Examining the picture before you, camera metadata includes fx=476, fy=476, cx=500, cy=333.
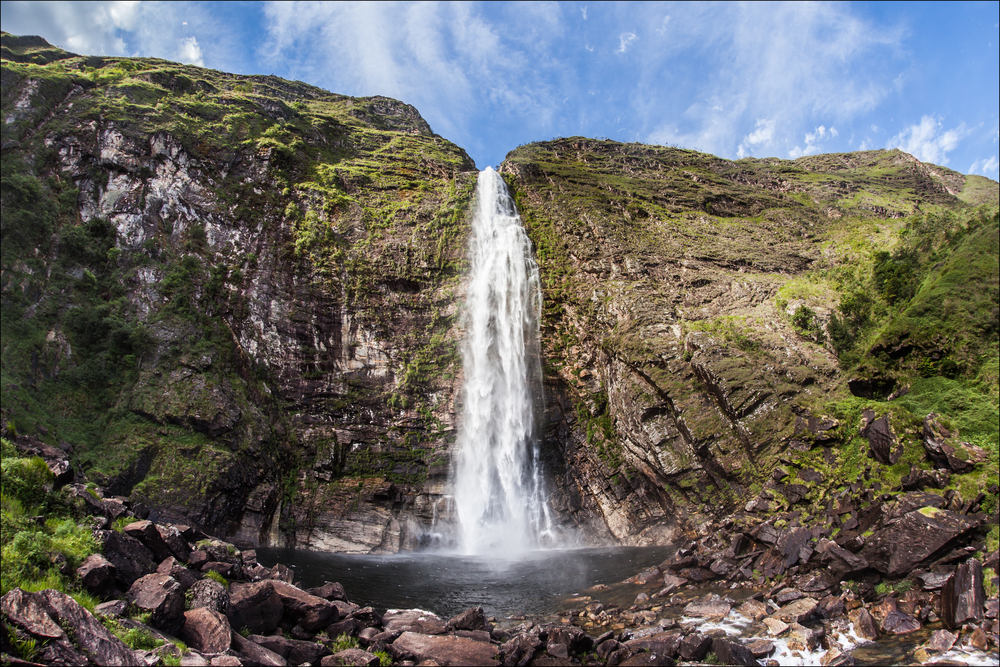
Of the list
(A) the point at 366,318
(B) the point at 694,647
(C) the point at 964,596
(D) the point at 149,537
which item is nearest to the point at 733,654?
(B) the point at 694,647

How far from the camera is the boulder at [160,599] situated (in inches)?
238

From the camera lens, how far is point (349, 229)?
27.9 m

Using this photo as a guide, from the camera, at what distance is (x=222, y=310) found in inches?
979

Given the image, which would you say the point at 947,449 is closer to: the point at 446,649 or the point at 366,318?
the point at 446,649

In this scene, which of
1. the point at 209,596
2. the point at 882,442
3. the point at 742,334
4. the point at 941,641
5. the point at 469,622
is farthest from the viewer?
the point at 742,334

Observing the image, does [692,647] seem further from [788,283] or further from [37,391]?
Result: [37,391]

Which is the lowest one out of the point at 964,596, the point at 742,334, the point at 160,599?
the point at 964,596

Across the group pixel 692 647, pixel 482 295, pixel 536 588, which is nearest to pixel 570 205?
pixel 482 295

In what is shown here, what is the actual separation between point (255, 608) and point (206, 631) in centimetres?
132

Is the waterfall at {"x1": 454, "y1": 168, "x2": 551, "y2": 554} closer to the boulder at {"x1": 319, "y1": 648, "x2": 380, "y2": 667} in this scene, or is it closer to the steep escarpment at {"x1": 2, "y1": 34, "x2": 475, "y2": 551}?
the steep escarpment at {"x1": 2, "y1": 34, "x2": 475, "y2": 551}

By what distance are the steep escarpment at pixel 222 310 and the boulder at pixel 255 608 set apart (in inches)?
572

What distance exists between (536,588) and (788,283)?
21345 mm

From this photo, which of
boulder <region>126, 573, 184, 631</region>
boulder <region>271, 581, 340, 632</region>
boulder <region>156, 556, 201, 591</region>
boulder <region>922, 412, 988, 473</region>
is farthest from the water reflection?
boulder <region>922, 412, 988, 473</region>

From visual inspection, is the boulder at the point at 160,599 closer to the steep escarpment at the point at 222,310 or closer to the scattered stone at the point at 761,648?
the scattered stone at the point at 761,648
